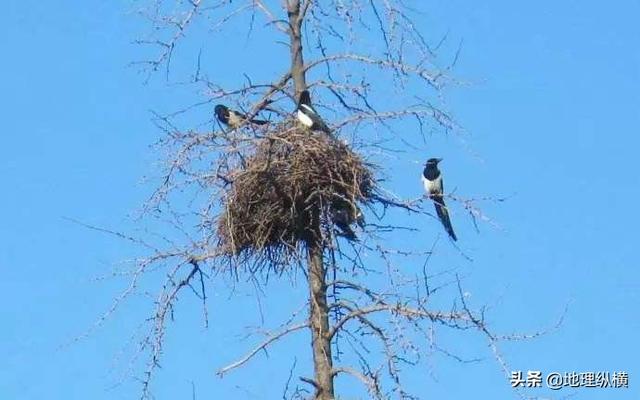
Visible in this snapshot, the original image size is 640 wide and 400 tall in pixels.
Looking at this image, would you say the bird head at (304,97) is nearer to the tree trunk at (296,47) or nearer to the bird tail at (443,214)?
the tree trunk at (296,47)

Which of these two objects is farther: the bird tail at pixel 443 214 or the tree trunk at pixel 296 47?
the tree trunk at pixel 296 47

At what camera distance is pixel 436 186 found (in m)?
9.73

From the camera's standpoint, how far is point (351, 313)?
723 cm

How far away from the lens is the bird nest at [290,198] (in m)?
7.60

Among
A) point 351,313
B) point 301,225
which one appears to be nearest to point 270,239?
point 301,225

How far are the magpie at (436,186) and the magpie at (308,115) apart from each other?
672mm

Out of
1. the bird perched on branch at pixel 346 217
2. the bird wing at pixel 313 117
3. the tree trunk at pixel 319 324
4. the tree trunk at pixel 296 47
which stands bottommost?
the tree trunk at pixel 319 324

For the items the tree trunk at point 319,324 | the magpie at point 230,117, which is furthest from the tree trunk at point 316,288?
the magpie at point 230,117

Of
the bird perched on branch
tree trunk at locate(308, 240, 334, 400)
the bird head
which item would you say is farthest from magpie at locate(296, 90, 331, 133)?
tree trunk at locate(308, 240, 334, 400)

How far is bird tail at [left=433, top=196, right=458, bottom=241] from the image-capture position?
738 centimetres

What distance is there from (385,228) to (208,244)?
0.84 metres

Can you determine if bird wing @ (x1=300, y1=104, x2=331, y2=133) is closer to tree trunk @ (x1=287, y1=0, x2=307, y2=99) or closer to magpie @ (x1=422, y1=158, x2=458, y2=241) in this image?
tree trunk @ (x1=287, y1=0, x2=307, y2=99)

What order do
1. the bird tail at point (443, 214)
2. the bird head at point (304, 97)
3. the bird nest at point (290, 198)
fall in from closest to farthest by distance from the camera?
1. the bird tail at point (443, 214)
2. the bird nest at point (290, 198)
3. the bird head at point (304, 97)

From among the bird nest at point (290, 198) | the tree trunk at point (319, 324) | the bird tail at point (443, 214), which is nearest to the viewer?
the tree trunk at point (319, 324)
